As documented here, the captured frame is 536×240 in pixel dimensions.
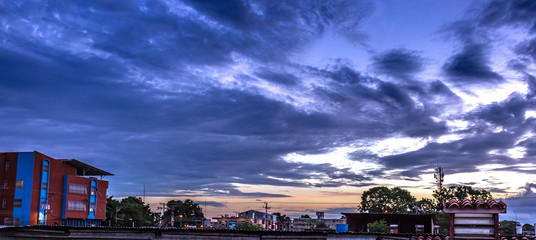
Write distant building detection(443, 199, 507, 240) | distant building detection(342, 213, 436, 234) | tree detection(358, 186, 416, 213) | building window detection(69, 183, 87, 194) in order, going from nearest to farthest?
distant building detection(443, 199, 507, 240) < distant building detection(342, 213, 436, 234) < building window detection(69, 183, 87, 194) < tree detection(358, 186, 416, 213)

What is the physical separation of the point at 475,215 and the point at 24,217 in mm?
80134

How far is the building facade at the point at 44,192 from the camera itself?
253 ft

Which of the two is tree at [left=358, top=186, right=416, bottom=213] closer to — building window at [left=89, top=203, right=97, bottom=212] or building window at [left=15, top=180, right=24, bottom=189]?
building window at [left=89, top=203, right=97, bottom=212]

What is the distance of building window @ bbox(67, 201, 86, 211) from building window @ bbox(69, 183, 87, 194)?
2.16 meters

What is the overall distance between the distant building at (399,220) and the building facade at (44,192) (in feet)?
170

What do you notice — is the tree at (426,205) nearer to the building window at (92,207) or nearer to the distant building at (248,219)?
the distant building at (248,219)

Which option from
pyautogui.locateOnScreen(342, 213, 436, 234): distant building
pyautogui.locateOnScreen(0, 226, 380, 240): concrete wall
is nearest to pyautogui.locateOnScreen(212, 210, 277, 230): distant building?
pyautogui.locateOnScreen(342, 213, 436, 234): distant building

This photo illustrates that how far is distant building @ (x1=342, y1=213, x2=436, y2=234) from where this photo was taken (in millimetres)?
77000

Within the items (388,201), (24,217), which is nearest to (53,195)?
(24,217)

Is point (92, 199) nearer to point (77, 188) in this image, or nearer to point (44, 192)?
point (77, 188)

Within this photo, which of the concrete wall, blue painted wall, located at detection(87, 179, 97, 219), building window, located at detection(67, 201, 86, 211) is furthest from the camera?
blue painted wall, located at detection(87, 179, 97, 219)

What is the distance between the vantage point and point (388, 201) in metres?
156

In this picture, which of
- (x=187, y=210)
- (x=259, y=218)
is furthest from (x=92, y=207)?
(x=259, y=218)

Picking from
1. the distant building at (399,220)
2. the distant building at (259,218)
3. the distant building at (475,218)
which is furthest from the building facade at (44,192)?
the distant building at (259,218)
